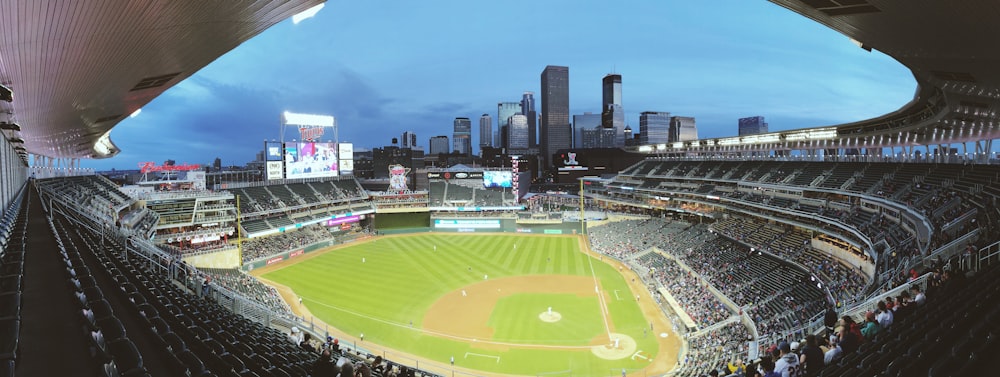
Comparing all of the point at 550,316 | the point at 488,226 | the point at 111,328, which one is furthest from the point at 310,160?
the point at 111,328

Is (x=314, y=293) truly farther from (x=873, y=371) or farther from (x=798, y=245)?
(x=798, y=245)

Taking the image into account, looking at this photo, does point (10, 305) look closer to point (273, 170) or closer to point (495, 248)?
point (495, 248)

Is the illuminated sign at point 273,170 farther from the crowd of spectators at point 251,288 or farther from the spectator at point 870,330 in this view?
the spectator at point 870,330

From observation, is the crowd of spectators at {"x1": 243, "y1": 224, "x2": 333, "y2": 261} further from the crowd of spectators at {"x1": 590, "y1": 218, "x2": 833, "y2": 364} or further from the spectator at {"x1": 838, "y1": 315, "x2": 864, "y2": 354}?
the spectator at {"x1": 838, "y1": 315, "x2": 864, "y2": 354}

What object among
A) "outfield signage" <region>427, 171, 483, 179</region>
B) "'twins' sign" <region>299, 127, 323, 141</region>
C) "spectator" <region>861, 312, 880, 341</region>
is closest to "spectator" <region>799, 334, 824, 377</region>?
"spectator" <region>861, 312, 880, 341</region>

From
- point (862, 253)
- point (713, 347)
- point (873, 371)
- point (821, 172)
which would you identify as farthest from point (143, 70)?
point (821, 172)
